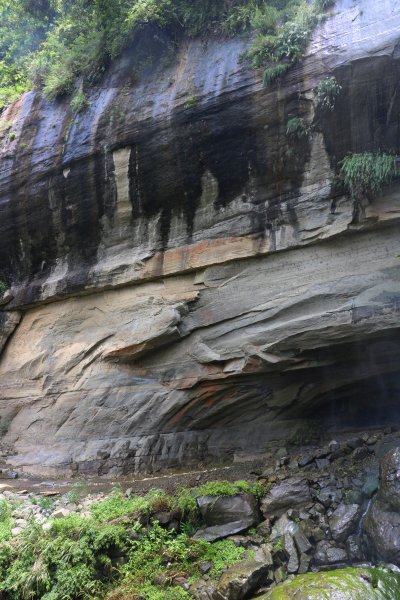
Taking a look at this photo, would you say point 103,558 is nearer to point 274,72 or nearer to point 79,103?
point 274,72

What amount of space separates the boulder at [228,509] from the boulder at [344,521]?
38.9 inches

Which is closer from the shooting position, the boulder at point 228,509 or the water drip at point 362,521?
the water drip at point 362,521

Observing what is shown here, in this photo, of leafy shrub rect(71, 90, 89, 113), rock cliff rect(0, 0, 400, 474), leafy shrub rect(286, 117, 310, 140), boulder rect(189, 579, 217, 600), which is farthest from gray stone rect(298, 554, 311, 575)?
leafy shrub rect(71, 90, 89, 113)

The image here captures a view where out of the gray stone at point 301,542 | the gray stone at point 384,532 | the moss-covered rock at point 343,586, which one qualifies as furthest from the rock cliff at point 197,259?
the moss-covered rock at point 343,586

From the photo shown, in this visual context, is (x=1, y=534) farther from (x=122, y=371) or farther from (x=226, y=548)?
(x=122, y=371)

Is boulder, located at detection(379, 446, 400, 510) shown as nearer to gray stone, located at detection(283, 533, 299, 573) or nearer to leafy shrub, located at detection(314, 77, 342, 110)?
gray stone, located at detection(283, 533, 299, 573)

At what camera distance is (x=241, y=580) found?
506 cm

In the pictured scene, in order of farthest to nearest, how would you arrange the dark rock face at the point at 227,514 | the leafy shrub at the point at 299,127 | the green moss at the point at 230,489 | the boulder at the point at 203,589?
the leafy shrub at the point at 299,127
the green moss at the point at 230,489
the dark rock face at the point at 227,514
the boulder at the point at 203,589

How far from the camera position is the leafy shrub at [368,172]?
6688 mm

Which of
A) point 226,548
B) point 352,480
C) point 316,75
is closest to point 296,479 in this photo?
point 352,480

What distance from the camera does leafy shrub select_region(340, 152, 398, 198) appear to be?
21.9ft

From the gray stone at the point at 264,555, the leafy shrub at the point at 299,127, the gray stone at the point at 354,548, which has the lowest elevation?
the gray stone at the point at 354,548

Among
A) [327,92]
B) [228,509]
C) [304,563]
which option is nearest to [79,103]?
[327,92]

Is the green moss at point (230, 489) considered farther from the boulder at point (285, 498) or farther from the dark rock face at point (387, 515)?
the dark rock face at point (387, 515)
